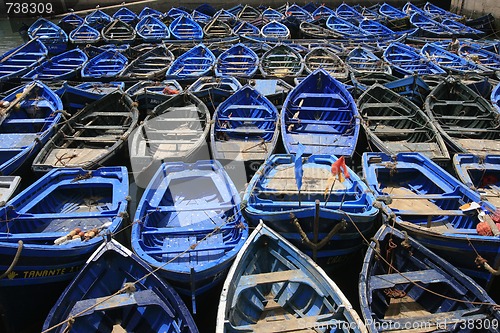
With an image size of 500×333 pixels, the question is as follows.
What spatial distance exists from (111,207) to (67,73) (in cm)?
1054

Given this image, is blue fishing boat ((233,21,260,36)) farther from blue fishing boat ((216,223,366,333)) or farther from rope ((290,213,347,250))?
blue fishing boat ((216,223,366,333))

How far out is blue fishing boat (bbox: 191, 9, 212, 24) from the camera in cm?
2594

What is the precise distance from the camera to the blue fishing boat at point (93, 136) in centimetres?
1046

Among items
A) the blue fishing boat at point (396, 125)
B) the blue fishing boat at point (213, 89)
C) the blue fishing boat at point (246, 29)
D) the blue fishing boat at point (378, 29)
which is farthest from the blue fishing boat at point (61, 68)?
the blue fishing boat at point (378, 29)

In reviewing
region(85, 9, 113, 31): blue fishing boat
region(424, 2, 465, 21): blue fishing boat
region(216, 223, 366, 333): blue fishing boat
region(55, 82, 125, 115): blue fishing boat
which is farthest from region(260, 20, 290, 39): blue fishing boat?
region(216, 223, 366, 333): blue fishing boat

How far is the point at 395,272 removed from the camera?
24.7 ft

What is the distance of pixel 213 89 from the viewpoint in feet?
46.2

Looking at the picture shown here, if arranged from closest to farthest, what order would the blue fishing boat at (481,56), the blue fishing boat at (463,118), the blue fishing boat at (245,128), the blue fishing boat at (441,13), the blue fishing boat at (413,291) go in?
the blue fishing boat at (413,291) → the blue fishing boat at (245,128) → the blue fishing boat at (463,118) → the blue fishing boat at (481,56) → the blue fishing boat at (441,13)

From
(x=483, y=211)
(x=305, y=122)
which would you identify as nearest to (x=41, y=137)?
(x=305, y=122)

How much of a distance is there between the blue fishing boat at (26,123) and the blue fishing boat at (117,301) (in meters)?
5.06

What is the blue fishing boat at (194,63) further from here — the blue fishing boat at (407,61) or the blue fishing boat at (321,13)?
the blue fishing boat at (321,13)

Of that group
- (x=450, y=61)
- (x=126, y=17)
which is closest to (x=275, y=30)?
(x=450, y=61)

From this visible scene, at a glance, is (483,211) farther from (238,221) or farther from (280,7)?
(280,7)

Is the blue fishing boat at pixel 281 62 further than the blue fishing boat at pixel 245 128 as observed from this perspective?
Yes
